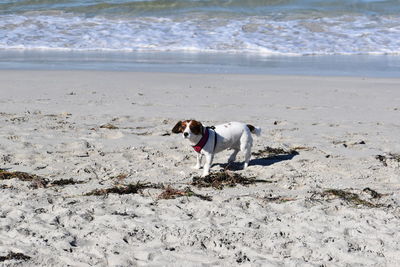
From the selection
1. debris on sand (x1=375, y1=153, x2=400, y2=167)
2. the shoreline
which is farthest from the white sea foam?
debris on sand (x1=375, y1=153, x2=400, y2=167)

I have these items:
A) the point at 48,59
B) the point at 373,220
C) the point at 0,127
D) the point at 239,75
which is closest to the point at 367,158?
the point at 373,220

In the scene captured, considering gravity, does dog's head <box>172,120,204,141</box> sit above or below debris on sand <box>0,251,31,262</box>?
above

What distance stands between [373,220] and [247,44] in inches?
591

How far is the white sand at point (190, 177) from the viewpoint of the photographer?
378 cm

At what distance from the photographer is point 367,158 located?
6.25 meters

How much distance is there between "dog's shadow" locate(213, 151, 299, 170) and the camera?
6.09 m

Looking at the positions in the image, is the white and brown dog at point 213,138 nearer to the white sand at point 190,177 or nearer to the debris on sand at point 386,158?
the white sand at point 190,177

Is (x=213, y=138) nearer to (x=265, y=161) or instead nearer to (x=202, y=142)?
(x=202, y=142)

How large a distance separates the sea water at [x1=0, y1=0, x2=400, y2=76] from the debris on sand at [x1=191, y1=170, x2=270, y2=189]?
8910 mm

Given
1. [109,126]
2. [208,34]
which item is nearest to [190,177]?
[109,126]

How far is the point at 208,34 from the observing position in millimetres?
20531

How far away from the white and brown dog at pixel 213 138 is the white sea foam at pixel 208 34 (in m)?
12.3

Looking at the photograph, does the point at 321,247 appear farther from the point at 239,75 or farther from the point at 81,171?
the point at 239,75

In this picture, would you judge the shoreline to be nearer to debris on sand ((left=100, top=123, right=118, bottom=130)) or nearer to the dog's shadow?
debris on sand ((left=100, top=123, right=118, bottom=130))
